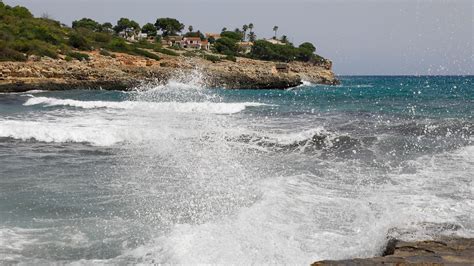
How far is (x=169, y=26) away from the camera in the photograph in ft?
319

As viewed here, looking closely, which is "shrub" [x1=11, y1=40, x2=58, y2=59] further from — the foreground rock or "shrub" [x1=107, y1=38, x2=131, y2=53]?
the foreground rock

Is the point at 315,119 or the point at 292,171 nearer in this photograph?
the point at 292,171

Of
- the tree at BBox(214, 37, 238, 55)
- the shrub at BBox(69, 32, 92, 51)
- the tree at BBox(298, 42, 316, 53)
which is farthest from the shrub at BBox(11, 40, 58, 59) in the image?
the tree at BBox(298, 42, 316, 53)

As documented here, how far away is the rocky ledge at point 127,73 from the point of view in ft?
128

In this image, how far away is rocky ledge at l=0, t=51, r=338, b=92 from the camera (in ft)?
128

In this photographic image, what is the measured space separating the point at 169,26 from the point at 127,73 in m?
53.8

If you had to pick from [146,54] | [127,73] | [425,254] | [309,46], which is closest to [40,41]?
[127,73]

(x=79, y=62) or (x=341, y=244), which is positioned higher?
(x=79, y=62)

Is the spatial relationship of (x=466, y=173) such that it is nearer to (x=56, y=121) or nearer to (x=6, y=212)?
(x=6, y=212)

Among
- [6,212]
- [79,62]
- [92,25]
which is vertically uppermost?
[92,25]

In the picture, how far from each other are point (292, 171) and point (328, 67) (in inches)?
3288

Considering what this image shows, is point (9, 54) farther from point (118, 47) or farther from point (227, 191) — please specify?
point (227, 191)

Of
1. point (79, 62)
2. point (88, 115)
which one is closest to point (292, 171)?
point (88, 115)

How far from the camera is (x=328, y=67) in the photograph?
297ft
